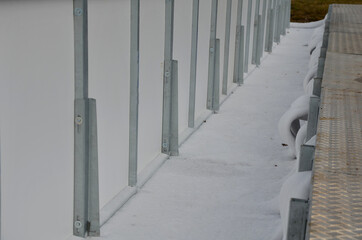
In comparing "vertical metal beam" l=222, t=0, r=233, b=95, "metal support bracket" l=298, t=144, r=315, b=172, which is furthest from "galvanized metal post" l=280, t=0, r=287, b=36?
"metal support bracket" l=298, t=144, r=315, b=172

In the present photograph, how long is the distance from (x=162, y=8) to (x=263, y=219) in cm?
191

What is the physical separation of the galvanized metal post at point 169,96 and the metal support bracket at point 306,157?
7.96 ft

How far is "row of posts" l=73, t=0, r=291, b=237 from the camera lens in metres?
3.38

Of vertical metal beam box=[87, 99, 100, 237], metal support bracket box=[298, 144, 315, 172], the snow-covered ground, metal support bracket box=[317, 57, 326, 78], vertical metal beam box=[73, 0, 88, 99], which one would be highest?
vertical metal beam box=[73, 0, 88, 99]

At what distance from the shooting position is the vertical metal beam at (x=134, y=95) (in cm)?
423

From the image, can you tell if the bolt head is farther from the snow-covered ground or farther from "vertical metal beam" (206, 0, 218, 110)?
"vertical metal beam" (206, 0, 218, 110)

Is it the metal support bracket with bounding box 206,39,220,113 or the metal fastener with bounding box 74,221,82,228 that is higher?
the metal support bracket with bounding box 206,39,220,113

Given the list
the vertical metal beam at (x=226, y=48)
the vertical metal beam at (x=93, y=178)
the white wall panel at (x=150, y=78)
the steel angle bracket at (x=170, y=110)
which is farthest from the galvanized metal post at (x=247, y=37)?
the vertical metal beam at (x=93, y=178)

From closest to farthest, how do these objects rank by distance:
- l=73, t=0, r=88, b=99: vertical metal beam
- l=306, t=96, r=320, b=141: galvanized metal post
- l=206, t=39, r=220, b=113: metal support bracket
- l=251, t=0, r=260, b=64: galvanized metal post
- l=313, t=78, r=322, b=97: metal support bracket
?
l=73, t=0, r=88, b=99: vertical metal beam < l=306, t=96, r=320, b=141: galvanized metal post < l=313, t=78, r=322, b=97: metal support bracket < l=206, t=39, r=220, b=113: metal support bracket < l=251, t=0, r=260, b=64: galvanized metal post

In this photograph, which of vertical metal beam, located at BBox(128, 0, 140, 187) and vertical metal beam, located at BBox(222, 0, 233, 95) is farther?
vertical metal beam, located at BBox(222, 0, 233, 95)

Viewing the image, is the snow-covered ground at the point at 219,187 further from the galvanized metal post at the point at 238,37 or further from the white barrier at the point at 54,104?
the galvanized metal post at the point at 238,37

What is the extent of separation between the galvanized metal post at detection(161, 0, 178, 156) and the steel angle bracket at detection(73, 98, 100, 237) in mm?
1707

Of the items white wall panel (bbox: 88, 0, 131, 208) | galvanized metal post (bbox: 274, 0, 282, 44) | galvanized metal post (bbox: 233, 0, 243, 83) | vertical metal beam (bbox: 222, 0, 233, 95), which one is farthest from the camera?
galvanized metal post (bbox: 274, 0, 282, 44)

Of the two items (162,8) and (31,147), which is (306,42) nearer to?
(162,8)
